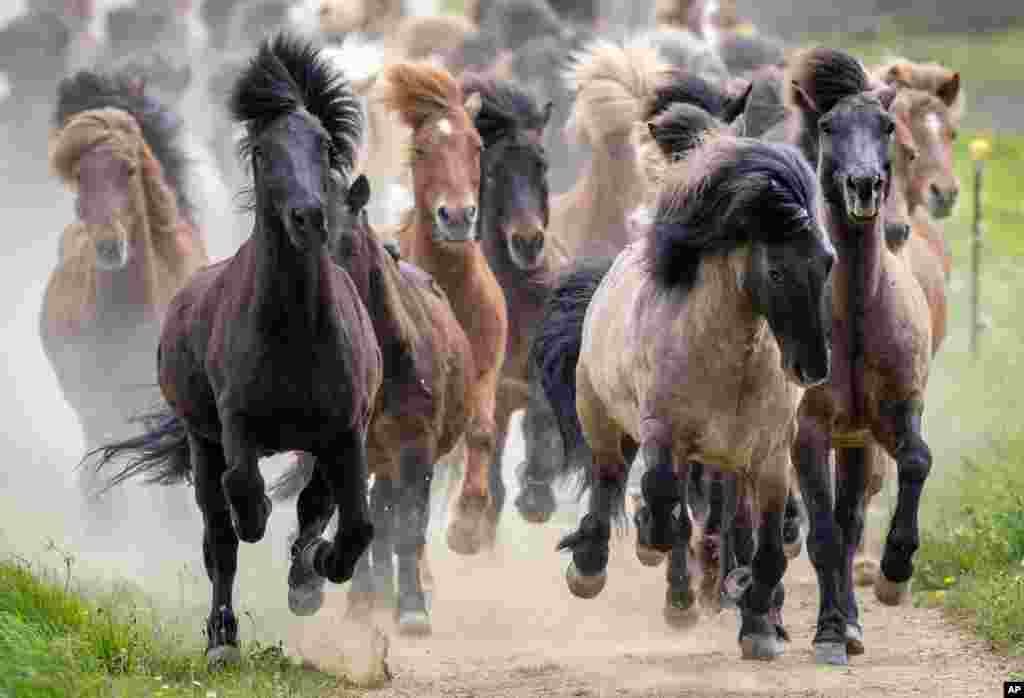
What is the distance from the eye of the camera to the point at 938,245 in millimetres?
13648

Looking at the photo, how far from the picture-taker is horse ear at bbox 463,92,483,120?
1277 centimetres

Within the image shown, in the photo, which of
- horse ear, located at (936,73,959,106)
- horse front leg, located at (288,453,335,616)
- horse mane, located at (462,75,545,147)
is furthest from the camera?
horse ear, located at (936,73,959,106)

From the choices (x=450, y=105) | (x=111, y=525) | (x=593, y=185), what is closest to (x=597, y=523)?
(x=450, y=105)

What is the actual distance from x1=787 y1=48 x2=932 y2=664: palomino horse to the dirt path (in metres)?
0.35

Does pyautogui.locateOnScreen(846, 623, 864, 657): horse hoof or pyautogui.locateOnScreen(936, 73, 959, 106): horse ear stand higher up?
pyautogui.locateOnScreen(936, 73, 959, 106): horse ear

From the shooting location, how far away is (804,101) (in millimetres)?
10289

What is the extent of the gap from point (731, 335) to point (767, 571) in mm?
1029

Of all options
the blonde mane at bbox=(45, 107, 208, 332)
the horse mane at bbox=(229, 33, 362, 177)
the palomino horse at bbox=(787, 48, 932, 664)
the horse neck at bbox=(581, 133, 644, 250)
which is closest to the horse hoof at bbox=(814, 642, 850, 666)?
the palomino horse at bbox=(787, 48, 932, 664)

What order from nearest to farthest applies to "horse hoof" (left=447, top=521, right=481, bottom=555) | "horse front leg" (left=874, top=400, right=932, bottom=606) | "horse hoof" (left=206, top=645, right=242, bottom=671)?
1. "horse hoof" (left=206, top=645, right=242, bottom=671)
2. "horse front leg" (left=874, top=400, right=932, bottom=606)
3. "horse hoof" (left=447, top=521, right=481, bottom=555)

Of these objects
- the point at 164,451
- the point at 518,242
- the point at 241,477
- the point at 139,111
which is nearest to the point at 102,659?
the point at 241,477

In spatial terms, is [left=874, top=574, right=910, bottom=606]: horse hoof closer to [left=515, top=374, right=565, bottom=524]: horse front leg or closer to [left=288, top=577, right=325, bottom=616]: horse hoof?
[left=288, top=577, right=325, bottom=616]: horse hoof

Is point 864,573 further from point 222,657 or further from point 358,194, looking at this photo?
point 222,657

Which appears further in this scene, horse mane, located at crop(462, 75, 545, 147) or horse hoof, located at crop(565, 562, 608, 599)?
horse mane, located at crop(462, 75, 545, 147)

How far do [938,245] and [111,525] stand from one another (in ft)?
16.6
